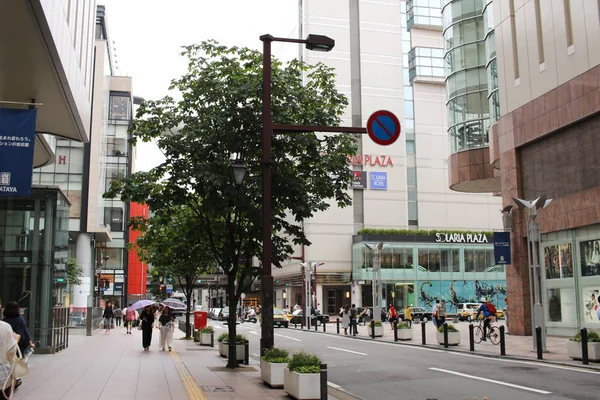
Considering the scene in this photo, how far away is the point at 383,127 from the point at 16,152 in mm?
6658

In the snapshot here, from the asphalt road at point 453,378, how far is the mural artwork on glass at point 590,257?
7113mm

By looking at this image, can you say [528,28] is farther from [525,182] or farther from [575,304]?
[575,304]

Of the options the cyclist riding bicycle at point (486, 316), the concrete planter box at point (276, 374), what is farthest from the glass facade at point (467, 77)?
the concrete planter box at point (276, 374)

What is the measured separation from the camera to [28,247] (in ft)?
67.6

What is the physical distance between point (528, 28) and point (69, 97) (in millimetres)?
21089

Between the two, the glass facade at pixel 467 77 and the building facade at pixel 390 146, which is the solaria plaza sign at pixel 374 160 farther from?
the glass facade at pixel 467 77

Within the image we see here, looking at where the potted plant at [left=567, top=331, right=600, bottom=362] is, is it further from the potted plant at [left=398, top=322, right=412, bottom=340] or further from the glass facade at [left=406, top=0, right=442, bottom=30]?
the glass facade at [left=406, top=0, right=442, bottom=30]

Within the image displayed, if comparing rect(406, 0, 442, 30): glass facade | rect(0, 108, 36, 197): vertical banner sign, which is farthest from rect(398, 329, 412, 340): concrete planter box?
rect(406, 0, 442, 30): glass facade

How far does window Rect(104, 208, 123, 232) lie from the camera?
71275 millimetres

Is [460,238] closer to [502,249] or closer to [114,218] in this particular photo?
[502,249]

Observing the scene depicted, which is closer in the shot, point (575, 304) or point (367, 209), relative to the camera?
point (575, 304)

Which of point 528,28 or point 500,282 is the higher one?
point 528,28

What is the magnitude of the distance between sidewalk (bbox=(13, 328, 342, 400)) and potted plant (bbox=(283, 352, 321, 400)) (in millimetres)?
565

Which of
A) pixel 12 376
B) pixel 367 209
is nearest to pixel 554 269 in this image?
pixel 12 376
